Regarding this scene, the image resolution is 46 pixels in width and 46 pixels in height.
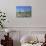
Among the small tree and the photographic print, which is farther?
the photographic print

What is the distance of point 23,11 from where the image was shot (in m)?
3.42

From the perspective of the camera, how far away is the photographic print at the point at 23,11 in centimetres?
340

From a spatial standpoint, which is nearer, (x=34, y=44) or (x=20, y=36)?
(x=34, y=44)

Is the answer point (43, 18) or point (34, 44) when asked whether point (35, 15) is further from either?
point (34, 44)

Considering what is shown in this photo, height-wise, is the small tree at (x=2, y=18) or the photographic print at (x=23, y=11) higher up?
the photographic print at (x=23, y=11)

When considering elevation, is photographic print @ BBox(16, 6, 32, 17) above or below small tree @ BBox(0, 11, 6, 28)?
above

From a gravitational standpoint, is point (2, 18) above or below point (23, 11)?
below

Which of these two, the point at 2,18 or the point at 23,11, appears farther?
the point at 23,11

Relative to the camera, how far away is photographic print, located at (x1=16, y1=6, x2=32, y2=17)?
11.2 feet

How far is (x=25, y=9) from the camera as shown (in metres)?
3.42

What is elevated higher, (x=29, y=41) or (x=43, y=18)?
(x=43, y=18)

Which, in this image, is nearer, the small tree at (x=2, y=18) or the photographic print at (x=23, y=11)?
the small tree at (x=2, y=18)

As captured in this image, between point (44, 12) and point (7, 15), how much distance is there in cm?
90

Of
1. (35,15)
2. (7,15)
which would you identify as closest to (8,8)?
(7,15)
